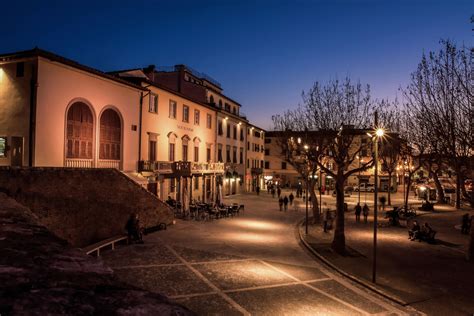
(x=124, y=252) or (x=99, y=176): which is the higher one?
(x=99, y=176)

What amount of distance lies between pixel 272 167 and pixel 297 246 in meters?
58.4

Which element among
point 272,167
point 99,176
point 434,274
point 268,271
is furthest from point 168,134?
point 272,167

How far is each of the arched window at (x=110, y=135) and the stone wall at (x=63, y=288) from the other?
20.8 meters

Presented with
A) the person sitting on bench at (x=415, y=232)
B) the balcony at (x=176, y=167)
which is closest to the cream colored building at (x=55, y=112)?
the balcony at (x=176, y=167)

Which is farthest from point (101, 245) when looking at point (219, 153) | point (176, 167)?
point (219, 153)

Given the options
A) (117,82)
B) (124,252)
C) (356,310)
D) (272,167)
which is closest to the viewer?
(356,310)

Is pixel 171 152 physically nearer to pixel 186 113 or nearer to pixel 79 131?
pixel 186 113

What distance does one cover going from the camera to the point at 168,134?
106ft

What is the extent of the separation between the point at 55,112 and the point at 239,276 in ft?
49.0

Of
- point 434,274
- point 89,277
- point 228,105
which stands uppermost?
point 228,105

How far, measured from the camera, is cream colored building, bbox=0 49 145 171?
19.0 metres

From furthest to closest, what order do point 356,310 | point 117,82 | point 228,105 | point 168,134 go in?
1. point 228,105
2. point 168,134
3. point 117,82
4. point 356,310

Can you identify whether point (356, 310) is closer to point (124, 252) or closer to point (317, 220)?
point (124, 252)

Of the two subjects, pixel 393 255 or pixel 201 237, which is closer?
pixel 393 255
